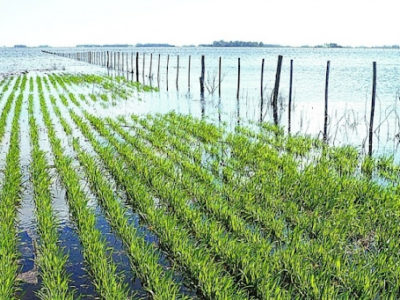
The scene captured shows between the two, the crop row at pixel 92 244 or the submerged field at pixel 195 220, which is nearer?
the crop row at pixel 92 244

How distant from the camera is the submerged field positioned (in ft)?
13.3

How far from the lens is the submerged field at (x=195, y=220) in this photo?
4059mm

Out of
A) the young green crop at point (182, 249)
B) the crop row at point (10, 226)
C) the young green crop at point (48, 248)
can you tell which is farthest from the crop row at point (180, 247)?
the crop row at point (10, 226)

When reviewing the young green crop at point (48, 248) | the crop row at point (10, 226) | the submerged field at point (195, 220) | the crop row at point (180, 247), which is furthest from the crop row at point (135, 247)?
the crop row at point (10, 226)

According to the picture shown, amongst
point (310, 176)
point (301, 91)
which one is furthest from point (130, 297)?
point (301, 91)

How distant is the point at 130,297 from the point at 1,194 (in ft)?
10.9

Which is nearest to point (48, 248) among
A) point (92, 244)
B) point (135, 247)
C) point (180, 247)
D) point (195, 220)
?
point (92, 244)

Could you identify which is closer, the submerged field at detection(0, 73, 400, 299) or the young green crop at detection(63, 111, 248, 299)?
the young green crop at detection(63, 111, 248, 299)

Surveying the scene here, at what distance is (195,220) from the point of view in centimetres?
534

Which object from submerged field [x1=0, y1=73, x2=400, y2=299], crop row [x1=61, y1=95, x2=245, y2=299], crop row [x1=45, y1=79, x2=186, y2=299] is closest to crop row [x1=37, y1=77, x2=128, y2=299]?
submerged field [x1=0, y1=73, x2=400, y2=299]

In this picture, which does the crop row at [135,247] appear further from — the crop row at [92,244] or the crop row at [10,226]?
the crop row at [10,226]

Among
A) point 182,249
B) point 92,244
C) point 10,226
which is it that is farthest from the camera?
point 10,226

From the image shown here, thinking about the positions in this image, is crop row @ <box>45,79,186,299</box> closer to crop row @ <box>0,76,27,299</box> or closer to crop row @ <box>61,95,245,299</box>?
crop row @ <box>61,95,245,299</box>

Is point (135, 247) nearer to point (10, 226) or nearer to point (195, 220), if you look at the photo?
point (195, 220)
